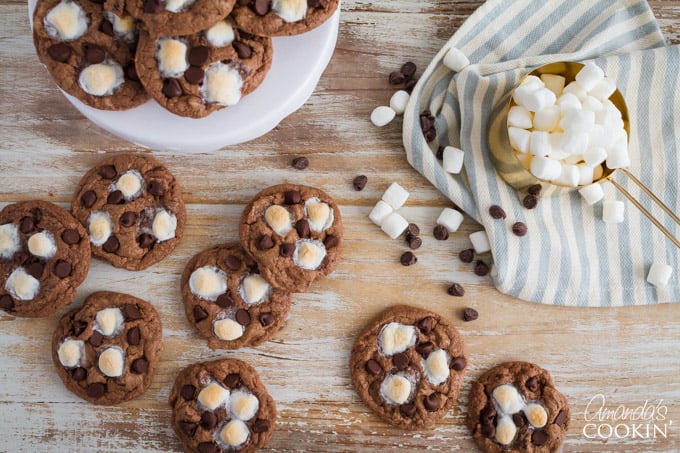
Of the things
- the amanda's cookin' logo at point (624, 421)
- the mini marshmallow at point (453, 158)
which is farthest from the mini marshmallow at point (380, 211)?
the amanda's cookin' logo at point (624, 421)

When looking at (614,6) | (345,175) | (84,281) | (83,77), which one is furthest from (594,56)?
(84,281)

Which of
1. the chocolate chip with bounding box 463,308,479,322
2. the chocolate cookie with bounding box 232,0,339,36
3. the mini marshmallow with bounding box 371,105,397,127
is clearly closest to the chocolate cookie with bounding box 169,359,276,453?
the chocolate chip with bounding box 463,308,479,322

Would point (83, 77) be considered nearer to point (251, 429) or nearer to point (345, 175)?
point (345, 175)

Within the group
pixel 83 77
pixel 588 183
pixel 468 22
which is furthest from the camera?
pixel 468 22

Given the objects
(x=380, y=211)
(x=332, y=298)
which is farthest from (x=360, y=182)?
(x=332, y=298)

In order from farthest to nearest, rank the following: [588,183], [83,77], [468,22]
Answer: [468,22] < [588,183] < [83,77]

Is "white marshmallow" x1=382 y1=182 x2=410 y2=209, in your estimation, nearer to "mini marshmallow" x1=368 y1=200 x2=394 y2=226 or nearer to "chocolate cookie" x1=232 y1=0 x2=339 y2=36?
"mini marshmallow" x1=368 y1=200 x2=394 y2=226

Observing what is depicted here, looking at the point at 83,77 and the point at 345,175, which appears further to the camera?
→ the point at 345,175
